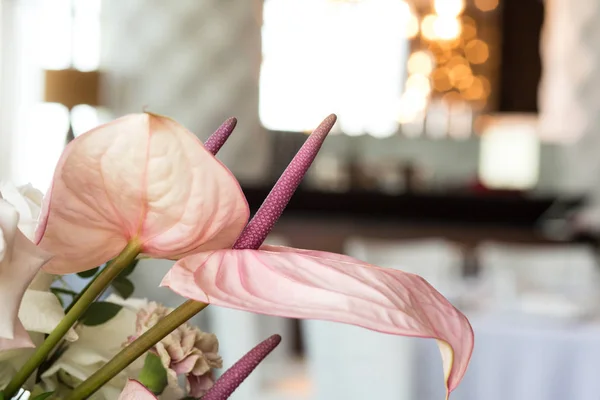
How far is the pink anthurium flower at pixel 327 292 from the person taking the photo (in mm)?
304

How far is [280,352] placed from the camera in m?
3.48

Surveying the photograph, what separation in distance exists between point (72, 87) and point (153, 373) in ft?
16.9

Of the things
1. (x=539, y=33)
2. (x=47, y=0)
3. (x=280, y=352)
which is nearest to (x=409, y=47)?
(x=539, y=33)

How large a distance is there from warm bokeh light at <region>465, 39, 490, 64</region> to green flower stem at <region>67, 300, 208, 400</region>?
9.54m

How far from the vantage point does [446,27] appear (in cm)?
958

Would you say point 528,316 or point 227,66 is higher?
point 227,66

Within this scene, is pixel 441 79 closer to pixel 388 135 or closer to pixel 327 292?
pixel 388 135

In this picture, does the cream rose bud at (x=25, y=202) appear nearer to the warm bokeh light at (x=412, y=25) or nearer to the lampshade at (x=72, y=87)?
the lampshade at (x=72, y=87)

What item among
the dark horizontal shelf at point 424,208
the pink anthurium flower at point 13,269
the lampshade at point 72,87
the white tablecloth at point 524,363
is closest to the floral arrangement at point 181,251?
the pink anthurium flower at point 13,269

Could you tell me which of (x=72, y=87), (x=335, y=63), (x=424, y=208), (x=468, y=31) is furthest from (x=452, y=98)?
(x=72, y=87)

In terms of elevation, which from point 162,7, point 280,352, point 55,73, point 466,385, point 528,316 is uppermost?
point 162,7

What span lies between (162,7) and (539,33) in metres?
5.68

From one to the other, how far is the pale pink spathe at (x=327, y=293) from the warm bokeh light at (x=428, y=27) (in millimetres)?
9505

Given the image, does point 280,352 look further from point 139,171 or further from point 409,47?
point 409,47
